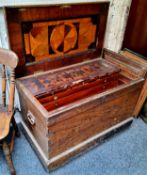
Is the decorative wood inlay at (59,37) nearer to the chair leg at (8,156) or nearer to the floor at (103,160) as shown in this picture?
the chair leg at (8,156)

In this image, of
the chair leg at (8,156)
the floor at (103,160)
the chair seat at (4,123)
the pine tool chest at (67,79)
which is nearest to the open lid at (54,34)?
the pine tool chest at (67,79)

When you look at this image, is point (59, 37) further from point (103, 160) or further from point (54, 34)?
point (103, 160)

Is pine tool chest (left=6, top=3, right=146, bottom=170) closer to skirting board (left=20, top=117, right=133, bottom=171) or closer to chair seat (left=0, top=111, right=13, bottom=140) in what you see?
skirting board (left=20, top=117, right=133, bottom=171)

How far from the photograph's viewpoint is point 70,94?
143 centimetres

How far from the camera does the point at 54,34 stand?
140cm

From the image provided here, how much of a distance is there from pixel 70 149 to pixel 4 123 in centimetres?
54

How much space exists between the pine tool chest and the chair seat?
143mm

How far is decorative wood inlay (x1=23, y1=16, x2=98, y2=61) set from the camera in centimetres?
132

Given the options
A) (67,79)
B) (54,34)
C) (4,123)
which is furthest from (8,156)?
(54,34)

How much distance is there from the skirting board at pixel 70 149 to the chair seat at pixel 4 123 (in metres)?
0.30

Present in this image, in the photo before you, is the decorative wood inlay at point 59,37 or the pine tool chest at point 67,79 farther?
the decorative wood inlay at point 59,37

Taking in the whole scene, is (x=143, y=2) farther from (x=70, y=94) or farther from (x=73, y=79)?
(x=70, y=94)

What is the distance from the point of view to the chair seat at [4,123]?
3.79 feet

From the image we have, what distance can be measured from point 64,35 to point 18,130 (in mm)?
938
